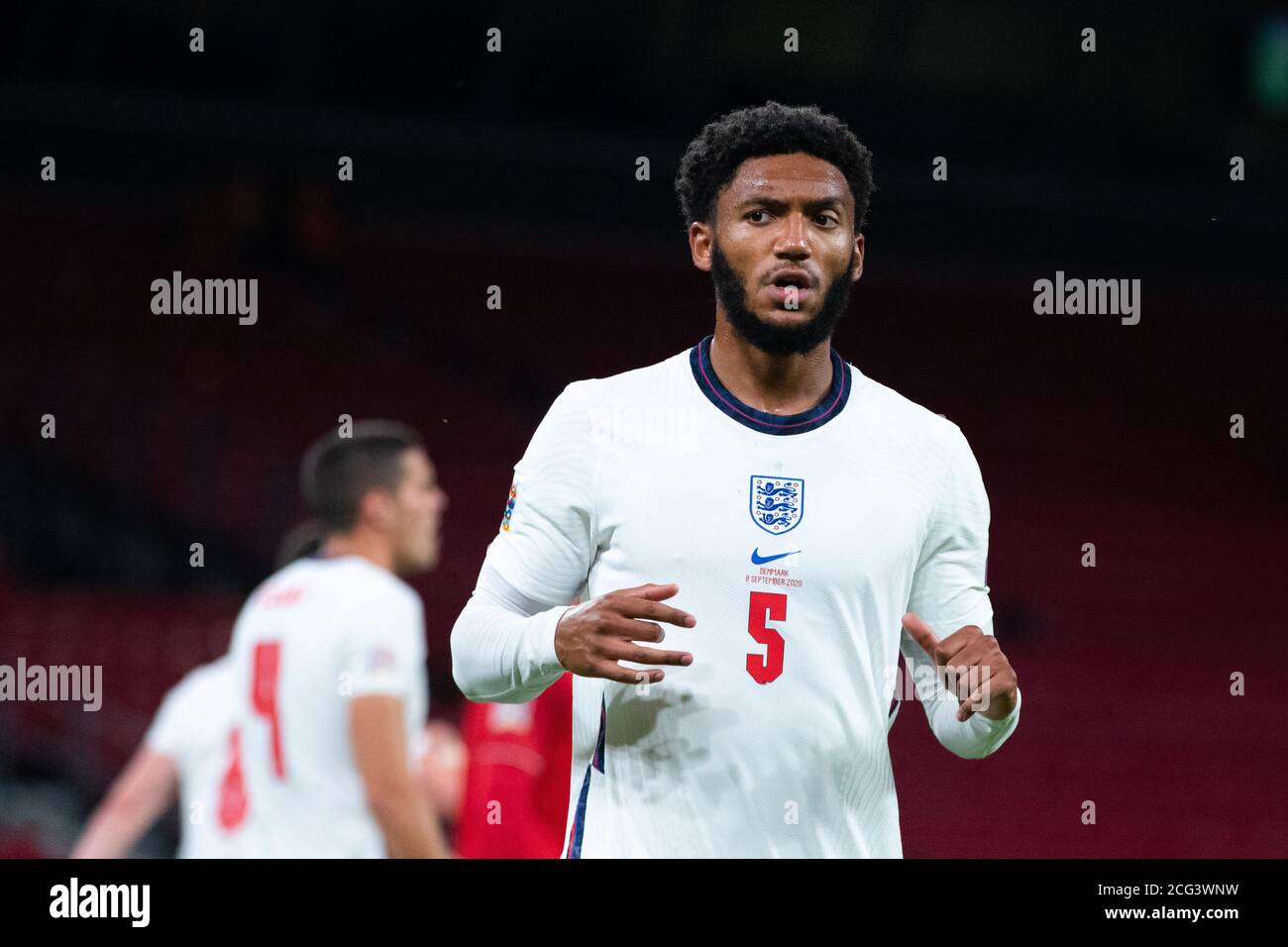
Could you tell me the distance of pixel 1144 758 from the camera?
9836mm

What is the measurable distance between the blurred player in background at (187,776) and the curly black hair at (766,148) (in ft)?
7.57

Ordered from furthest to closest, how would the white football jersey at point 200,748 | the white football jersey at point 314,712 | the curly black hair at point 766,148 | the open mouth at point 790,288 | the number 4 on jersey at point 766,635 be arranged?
the white football jersey at point 200,748 < the white football jersey at point 314,712 < the curly black hair at point 766,148 < the open mouth at point 790,288 < the number 4 on jersey at point 766,635

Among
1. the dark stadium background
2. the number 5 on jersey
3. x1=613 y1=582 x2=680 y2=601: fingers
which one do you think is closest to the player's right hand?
x1=613 y1=582 x2=680 y2=601: fingers

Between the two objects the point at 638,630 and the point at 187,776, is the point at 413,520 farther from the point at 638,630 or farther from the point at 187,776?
the point at 638,630

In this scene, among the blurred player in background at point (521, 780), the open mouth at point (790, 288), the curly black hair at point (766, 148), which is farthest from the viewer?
the blurred player in background at point (521, 780)

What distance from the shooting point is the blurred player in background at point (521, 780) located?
415 cm

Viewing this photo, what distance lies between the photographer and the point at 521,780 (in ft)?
14.2

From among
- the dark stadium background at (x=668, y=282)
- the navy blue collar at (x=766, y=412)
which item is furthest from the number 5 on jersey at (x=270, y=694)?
the dark stadium background at (x=668, y=282)

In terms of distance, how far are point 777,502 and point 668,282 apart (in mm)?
8384

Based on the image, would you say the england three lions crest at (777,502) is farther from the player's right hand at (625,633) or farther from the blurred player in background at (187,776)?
the blurred player in background at (187,776)

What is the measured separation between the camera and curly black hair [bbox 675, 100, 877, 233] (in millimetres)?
2881

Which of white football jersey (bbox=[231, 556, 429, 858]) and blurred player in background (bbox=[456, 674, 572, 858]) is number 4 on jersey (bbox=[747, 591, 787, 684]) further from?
white football jersey (bbox=[231, 556, 429, 858])
